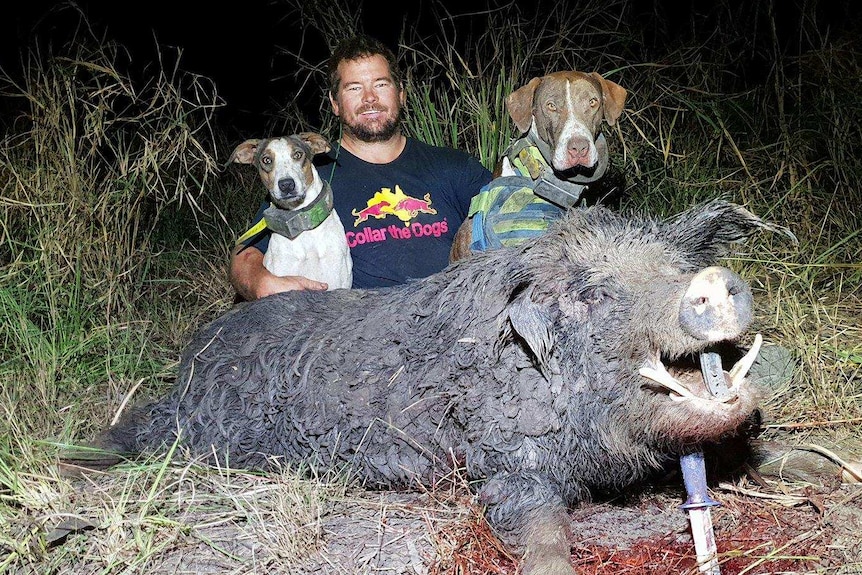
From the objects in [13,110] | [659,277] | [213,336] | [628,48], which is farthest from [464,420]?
[13,110]

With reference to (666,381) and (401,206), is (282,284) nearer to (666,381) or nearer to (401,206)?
(401,206)

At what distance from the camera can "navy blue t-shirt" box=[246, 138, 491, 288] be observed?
353cm

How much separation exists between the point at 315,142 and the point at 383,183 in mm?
337

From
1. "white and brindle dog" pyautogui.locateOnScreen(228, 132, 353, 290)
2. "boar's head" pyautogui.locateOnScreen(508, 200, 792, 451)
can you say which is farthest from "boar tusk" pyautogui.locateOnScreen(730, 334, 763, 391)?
"white and brindle dog" pyautogui.locateOnScreen(228, 132, 353, 290)

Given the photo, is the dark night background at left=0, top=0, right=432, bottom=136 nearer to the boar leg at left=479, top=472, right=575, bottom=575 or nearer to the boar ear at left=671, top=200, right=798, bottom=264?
the boar ear at left=671, top=200, right=798, bottom=264

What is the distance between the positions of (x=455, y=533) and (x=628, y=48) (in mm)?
3155

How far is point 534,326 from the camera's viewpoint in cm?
204

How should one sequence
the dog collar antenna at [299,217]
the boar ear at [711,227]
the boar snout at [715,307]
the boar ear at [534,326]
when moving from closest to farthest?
the boar snout at [715,307] → the boar ear at [534,326] → the boar ear at [711,227] → the dog collar antenna at [299,217]

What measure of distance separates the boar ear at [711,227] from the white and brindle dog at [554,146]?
26.6 inches

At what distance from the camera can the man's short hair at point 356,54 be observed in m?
3.79

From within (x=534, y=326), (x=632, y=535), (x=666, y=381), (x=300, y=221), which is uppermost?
(x=300, y=221)

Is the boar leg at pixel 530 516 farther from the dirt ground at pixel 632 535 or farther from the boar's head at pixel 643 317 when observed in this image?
the boar's head at pixel 643 317

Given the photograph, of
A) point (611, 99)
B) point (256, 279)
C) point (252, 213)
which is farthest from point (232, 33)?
point (611, 99)

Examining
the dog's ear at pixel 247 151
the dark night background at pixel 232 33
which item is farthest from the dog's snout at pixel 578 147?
the dark night background at pixel 232 33
